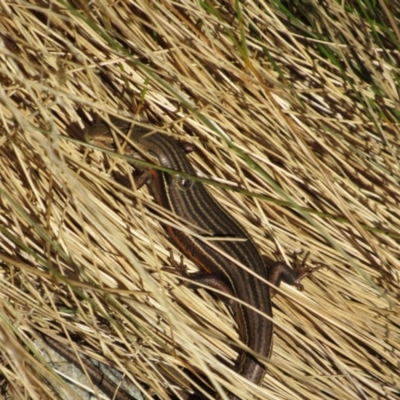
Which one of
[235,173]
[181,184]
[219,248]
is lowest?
[219,248]

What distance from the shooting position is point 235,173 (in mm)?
2535

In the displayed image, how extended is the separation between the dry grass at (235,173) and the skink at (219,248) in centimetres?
7

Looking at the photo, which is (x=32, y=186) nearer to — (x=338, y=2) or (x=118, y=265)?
(x=118, y=265)

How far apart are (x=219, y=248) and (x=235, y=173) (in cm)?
31

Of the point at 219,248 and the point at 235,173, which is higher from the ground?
the point at 235,173

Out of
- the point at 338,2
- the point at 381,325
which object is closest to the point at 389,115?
the point at 338,2

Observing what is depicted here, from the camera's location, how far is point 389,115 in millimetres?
2580

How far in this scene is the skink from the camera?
246 centimetres

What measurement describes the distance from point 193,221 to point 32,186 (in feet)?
2.16

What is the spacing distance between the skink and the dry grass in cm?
7

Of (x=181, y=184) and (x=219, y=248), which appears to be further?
(x=181, y=184)

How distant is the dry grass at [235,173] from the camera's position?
234 centimetres

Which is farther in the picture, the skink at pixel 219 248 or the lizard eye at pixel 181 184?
the lizard eye at pixel 181 184

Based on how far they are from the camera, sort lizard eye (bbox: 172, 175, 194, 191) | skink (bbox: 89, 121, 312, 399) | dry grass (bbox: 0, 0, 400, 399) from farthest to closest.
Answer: lizard eye (bbox: 172, 175, 194, 191), skink (bbox: 89, 121, 312, 399), dry grass (bbox: 0, 0, 400, 399)
